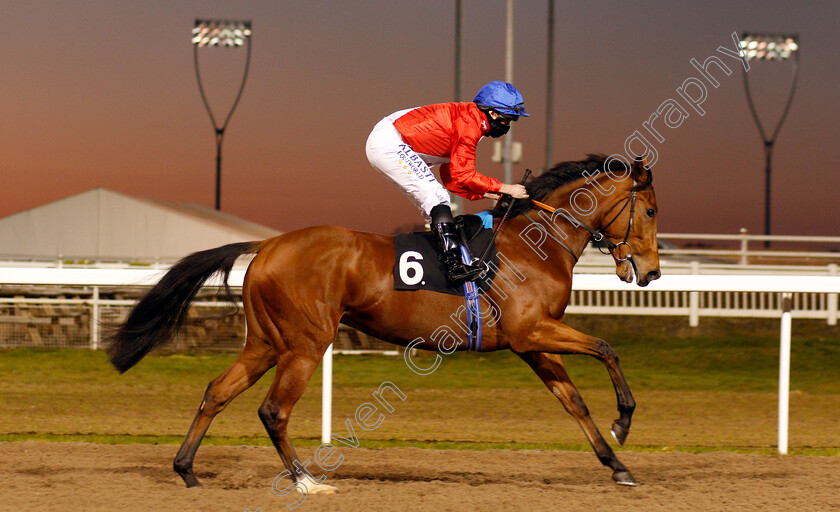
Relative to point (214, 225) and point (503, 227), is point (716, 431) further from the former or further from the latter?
point (214, 225)

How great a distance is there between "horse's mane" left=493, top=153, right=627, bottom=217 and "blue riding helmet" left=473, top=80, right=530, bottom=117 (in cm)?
36

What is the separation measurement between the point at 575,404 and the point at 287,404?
4.12 ft

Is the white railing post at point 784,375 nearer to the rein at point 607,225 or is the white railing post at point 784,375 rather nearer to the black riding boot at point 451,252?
the rein at point 607,225

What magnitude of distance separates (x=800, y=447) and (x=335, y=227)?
9.97ft

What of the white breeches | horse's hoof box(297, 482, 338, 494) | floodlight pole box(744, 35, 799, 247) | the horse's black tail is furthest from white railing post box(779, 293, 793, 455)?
floodlight pole box(744, 35, 799, 247)

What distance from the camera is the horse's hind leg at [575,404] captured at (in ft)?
12.5

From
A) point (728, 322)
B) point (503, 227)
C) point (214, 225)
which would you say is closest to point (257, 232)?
point (214, 225)

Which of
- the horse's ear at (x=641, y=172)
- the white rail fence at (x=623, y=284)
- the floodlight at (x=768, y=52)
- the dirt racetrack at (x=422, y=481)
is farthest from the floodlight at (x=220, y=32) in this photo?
the horse's ear at (x=641, y=172)

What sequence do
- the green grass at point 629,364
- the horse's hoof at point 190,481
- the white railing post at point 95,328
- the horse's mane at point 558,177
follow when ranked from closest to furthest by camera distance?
the horse's hoof at point 190,481 → the horse's mane at point 558,177 → the green grass at point 629,364 → the white railing post at point 95,328

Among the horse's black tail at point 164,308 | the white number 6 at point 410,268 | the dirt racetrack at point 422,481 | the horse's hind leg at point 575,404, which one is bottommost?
the dirt racetrack at point 422,481

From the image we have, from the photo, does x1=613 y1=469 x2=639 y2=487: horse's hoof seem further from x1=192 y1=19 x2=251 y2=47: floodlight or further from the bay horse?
x1=192 y1=19 x2=251 y2=47: floodlight

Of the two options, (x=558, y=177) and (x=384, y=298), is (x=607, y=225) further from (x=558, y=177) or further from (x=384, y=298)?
(x=384, y=298)

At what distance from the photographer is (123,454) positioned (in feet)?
14.3

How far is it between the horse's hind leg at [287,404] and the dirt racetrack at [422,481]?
14 cm
